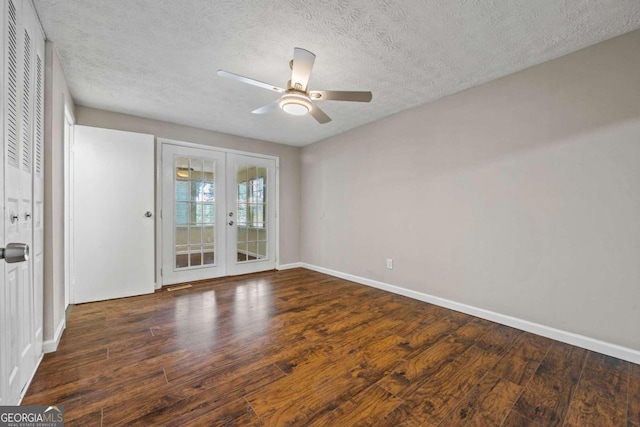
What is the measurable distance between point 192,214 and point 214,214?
33 cm

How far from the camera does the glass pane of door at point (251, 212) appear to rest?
4496 mm

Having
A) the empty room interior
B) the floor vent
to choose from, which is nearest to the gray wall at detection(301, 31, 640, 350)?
the empty room interior

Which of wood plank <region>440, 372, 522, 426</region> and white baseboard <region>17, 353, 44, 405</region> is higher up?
white baseboard <region>17, 353, 44, 405</region>

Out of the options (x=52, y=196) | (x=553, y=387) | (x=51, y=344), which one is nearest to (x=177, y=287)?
(x=51, y=344)

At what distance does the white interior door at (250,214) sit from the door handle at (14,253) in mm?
3416

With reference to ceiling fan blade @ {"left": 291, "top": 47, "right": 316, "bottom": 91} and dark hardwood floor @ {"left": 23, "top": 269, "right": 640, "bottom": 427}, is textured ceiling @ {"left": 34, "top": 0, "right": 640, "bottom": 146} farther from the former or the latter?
dark hardwood floor @ {"left": 23, "top": 269, "right": 640, "bottom": 427}

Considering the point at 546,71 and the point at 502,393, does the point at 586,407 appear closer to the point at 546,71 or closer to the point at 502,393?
the point at 502,393

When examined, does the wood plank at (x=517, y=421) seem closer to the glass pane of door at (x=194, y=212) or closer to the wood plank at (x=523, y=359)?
the wood plank at (x=523, y=359)

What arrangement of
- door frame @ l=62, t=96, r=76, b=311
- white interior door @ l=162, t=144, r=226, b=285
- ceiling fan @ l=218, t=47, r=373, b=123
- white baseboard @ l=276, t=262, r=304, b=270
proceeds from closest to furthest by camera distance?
ceiling fan @ l=218, t=47, r=373, b=123
door frame @ l=62, t=96, r=76, b=311
white interior door @ l=162, t=144, r=226, b=285
white baseboard @ l=276, t=262, r=304, b=270

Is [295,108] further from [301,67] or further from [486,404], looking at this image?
[486,404]

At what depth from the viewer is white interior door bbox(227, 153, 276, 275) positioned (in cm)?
438

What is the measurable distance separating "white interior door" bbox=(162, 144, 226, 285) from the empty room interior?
6 cm

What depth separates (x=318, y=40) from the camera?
78.8 inches

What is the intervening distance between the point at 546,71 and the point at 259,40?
245 cm
